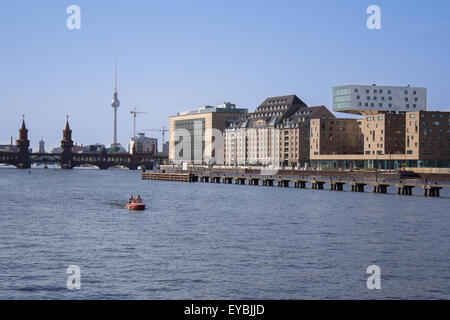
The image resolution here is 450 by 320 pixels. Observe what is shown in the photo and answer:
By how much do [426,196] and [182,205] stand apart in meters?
50.8

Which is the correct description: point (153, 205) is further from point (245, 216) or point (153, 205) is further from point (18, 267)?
point (18, 267)

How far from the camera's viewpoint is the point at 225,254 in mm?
48219

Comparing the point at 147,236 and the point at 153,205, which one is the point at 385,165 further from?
the point at 147,236

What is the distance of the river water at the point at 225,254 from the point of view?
3591 centimetres

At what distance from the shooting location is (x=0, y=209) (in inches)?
3610

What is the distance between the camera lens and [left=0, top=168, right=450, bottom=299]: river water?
3591 centimetres

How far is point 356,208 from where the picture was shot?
308 ft

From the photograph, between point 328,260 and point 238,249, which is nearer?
point 328,260

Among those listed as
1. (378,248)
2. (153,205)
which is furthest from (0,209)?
(378,248)

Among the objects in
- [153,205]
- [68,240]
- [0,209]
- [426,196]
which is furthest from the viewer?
[426,196]
